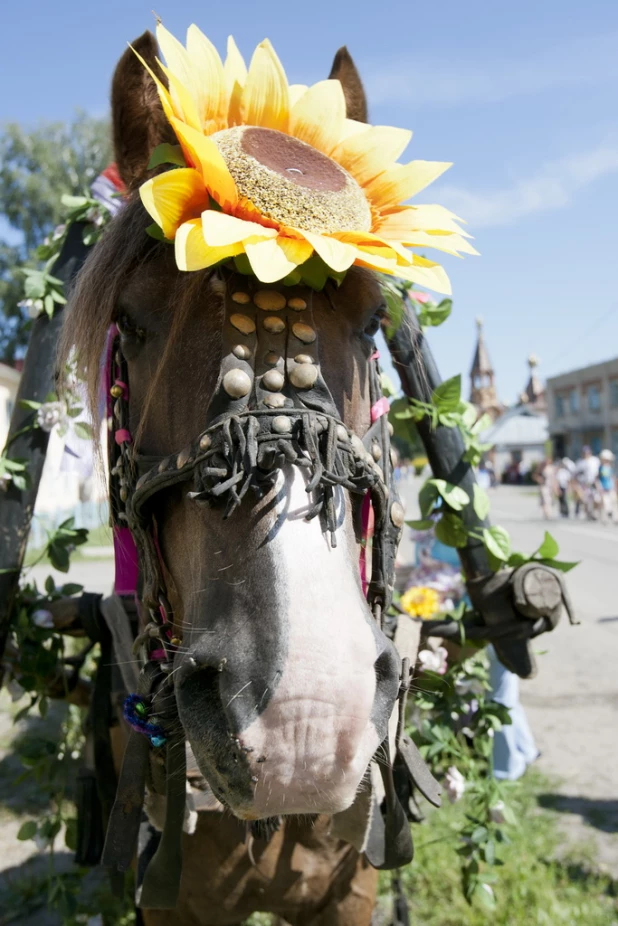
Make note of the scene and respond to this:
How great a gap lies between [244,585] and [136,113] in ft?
4.33

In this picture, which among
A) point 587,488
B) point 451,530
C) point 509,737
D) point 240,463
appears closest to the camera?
point 240,463

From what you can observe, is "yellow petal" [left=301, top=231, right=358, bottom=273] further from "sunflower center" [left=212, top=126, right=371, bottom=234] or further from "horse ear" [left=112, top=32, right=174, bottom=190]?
"horse ear" [left=112, top=32, right=174, bottom=190]

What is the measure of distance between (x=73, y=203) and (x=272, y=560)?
1.85 meters

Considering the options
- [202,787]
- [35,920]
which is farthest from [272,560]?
[35,920]

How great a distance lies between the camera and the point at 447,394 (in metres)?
2.27

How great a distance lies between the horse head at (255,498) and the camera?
3.57 feet

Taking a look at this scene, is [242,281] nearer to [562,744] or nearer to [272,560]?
[272,560]

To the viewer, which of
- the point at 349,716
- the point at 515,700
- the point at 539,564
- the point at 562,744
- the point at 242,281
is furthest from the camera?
the point at 562,744

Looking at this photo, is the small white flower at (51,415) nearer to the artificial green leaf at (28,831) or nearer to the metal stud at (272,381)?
the metal stud at (272,381)

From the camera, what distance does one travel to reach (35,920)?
3.27 meters

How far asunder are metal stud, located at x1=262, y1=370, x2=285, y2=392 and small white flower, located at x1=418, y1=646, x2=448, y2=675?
4.05 feet

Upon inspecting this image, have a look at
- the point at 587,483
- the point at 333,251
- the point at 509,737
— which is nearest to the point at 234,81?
the point at 333,251

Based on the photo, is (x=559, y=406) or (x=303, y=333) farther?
(x=559, y=406)

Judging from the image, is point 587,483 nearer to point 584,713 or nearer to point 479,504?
point 584,713
